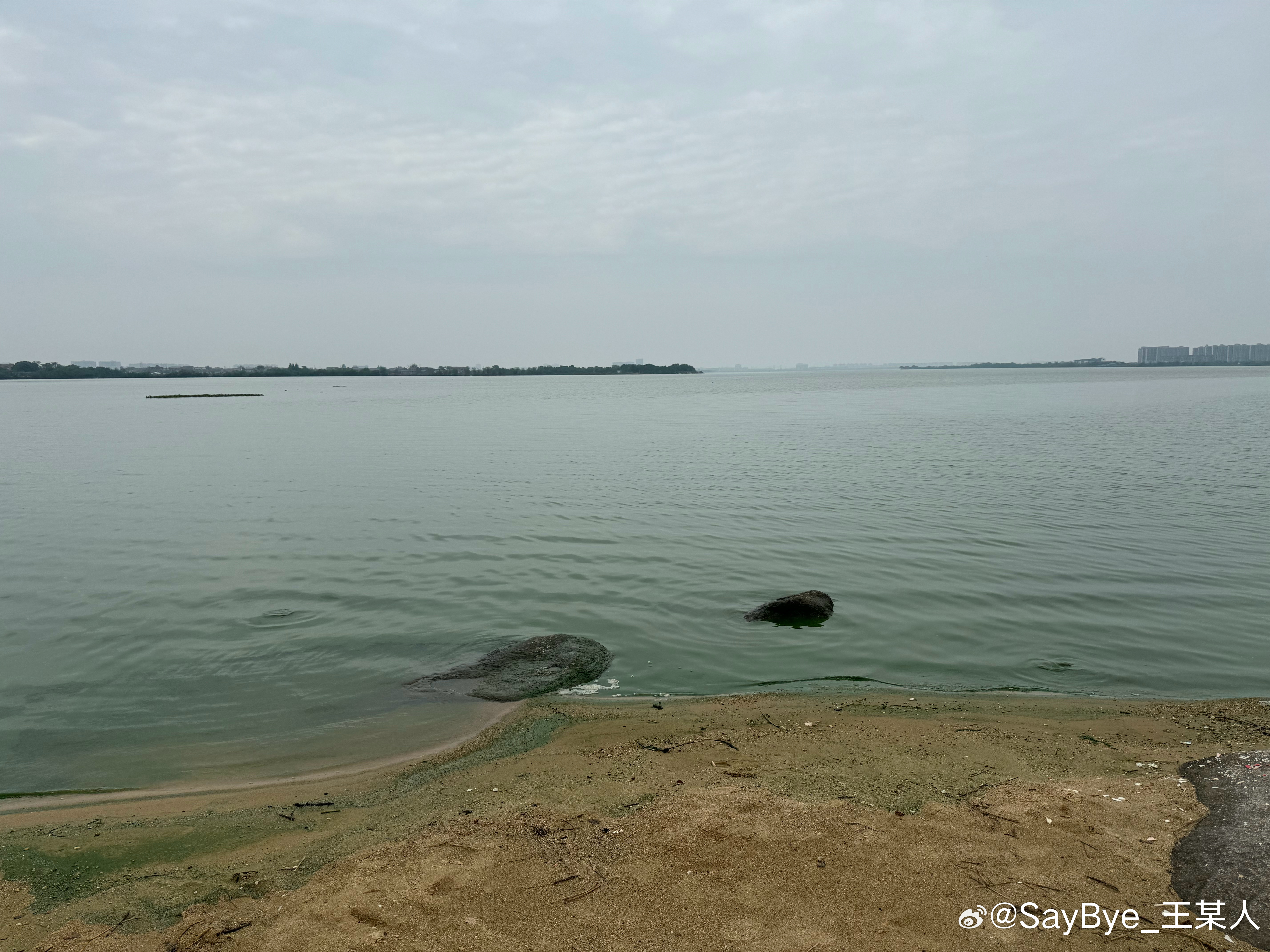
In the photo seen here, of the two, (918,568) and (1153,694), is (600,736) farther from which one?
(918,568)

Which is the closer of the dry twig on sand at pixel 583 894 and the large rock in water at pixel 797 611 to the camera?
the dry twig on sand at pixel 583 894

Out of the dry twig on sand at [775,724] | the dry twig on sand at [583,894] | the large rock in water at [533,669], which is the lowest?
the large rock in water at [533,669]

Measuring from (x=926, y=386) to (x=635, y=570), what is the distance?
135m

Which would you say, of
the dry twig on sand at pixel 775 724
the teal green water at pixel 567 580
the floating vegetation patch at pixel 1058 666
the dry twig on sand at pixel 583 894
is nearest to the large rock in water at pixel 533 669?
the teal green water at pixel 567 580

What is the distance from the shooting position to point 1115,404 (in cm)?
6944

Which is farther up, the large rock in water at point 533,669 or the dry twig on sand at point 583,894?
Answer: the dry twig on sand at point 583,894

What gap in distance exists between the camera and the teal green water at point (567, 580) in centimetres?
988

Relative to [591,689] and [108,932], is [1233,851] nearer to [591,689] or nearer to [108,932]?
[591,689]

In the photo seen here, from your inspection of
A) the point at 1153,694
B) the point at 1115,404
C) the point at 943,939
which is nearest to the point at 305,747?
the point at 943,939

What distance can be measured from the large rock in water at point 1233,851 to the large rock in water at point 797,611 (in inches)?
241

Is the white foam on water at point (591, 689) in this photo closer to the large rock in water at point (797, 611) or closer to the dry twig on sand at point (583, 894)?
the large rock in water at point (797, 611)

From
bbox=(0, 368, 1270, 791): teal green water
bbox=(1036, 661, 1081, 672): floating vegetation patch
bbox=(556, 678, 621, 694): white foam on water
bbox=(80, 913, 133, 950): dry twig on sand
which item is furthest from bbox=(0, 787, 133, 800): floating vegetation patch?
bbox=(1036, 661, 1081, 672): floating vegetation patch

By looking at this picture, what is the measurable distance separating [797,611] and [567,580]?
491 centimetres

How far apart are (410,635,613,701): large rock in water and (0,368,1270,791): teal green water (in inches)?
18.5
